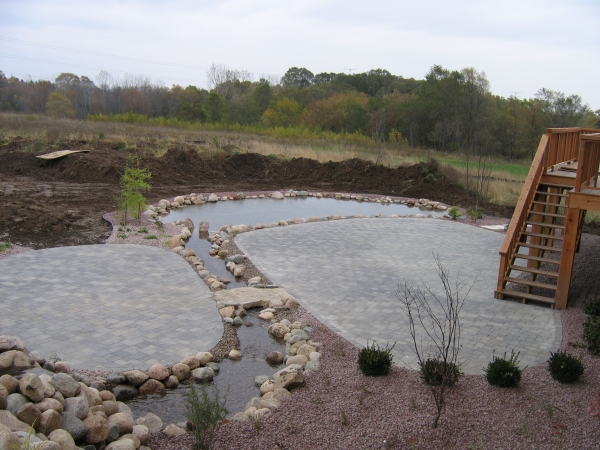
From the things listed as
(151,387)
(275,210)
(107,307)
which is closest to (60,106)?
(275,210)

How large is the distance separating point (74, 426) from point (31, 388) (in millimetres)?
471

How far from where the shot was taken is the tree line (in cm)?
3816

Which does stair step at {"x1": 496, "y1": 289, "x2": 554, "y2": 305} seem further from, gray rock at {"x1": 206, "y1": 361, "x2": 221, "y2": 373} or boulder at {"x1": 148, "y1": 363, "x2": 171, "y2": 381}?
boulder at {"x1": 148, "y1": 363, "x2": 171, "y2": 381}

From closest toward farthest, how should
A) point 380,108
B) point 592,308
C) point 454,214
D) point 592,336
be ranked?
point 592,336
point 592,308
point 454,214
point 380,108

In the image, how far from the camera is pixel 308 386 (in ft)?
17.9

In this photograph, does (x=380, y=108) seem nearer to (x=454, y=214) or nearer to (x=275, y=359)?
(x=454, y=214)

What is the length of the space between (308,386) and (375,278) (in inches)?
165

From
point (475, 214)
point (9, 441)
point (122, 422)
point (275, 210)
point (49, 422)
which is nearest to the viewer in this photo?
point (9, 441)

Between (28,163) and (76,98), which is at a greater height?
(76,98)

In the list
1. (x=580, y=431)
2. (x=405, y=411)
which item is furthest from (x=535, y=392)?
(x=405, y=411)

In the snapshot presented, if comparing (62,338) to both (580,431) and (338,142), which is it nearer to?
(580,431)

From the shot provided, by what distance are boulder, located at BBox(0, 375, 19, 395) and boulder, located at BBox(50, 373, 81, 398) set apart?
0.95ft

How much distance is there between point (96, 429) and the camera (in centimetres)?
428

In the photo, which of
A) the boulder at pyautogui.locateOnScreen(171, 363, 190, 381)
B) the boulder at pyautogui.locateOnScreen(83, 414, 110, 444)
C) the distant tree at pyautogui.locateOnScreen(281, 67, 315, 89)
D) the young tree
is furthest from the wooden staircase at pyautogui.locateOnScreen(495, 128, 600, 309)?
the distant tree at pyautogui.locateOnScreen(281, 67, 315, 89)
